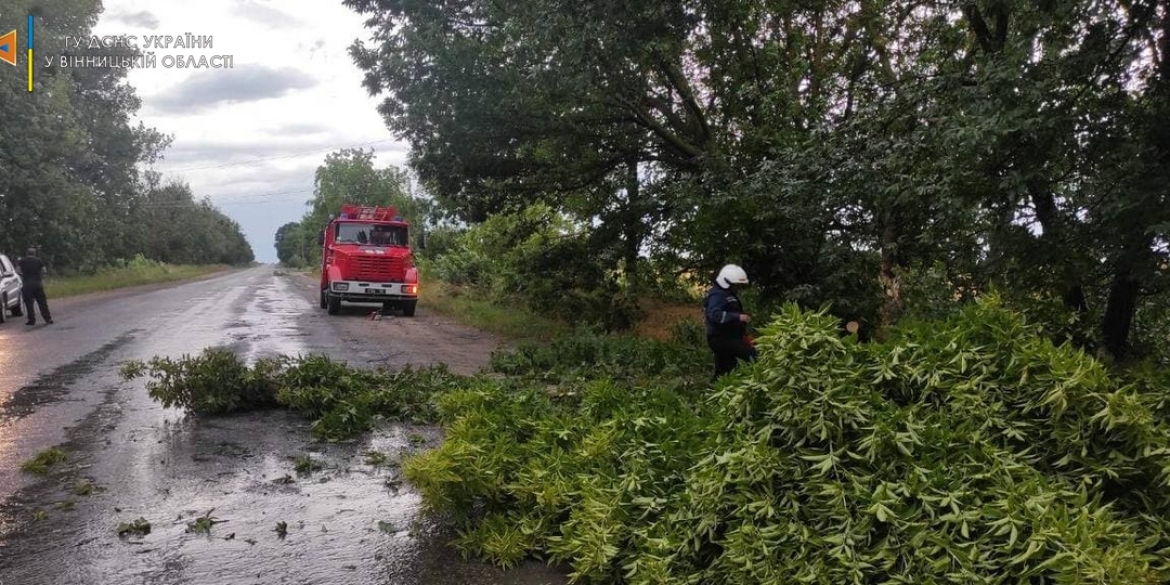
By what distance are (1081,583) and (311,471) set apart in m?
5.40

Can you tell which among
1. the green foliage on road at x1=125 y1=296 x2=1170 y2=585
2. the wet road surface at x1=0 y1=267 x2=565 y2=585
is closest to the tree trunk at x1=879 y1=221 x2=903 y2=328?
the wet road surface at x1=0 y1=267 x2=565 y2=585

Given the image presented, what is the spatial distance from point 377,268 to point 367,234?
1178 millimetres

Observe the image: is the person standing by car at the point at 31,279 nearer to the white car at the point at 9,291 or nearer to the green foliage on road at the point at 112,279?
the white car at the point at 9,291

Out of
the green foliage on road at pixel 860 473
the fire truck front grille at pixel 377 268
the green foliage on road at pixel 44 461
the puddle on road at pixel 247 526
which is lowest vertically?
the puddle on road at pixel 247 526

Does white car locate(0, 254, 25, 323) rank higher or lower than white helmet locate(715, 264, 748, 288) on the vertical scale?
lower

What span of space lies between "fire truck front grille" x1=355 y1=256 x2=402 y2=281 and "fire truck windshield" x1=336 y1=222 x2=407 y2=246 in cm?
60

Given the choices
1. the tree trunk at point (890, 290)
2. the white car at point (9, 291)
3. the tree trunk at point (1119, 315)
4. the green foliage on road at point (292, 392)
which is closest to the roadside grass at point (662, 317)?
the tree trunk at point (890, 290)

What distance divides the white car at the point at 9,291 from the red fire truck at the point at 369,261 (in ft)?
23.2

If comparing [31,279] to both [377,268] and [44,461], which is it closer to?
[377,268]

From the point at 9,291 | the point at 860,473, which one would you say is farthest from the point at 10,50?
the point at 860,473

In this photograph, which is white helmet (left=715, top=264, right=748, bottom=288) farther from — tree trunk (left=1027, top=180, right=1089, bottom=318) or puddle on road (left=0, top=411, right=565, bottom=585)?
puddle on road (left=0, top=411, right=565, bottom=585)

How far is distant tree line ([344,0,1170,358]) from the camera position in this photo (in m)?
6.71

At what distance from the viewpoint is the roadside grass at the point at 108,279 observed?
3200 centimetres

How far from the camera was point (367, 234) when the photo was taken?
21438 mm
